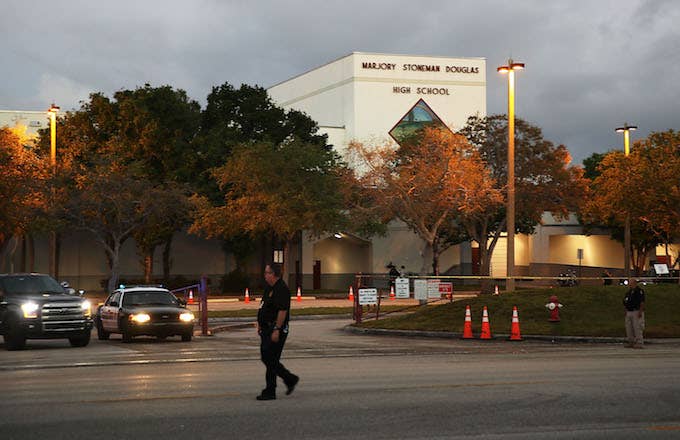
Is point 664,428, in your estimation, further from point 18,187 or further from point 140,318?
point 18,187

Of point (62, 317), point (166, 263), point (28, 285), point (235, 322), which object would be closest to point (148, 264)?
point (166, 263)

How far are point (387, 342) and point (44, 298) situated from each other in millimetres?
8840

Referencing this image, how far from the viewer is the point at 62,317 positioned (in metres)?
23.8

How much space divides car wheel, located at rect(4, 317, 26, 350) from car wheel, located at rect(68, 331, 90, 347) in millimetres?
1300

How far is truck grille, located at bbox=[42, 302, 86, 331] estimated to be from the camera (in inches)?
928

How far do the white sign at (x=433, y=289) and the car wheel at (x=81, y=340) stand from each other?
14.0 metres

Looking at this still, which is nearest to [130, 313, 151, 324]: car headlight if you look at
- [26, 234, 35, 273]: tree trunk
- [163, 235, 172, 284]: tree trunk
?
[26, 234, 35, 273]: tree trunk

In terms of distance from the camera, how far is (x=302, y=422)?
11195 mm

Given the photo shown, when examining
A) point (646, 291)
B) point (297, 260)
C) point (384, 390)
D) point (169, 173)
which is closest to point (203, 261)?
point (297, 260)

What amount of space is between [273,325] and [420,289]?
2195cm

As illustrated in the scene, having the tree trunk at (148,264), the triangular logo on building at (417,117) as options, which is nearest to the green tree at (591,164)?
the triangular logo on building at (417,117)

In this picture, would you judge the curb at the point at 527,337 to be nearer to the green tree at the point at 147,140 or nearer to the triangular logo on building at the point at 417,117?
the green tree at the point at 147,140

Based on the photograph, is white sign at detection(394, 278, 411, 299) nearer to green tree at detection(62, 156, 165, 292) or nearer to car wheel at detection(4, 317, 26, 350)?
car wheel at detection(4, 317, 26, 350)

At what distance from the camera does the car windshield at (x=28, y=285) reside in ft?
80.6
